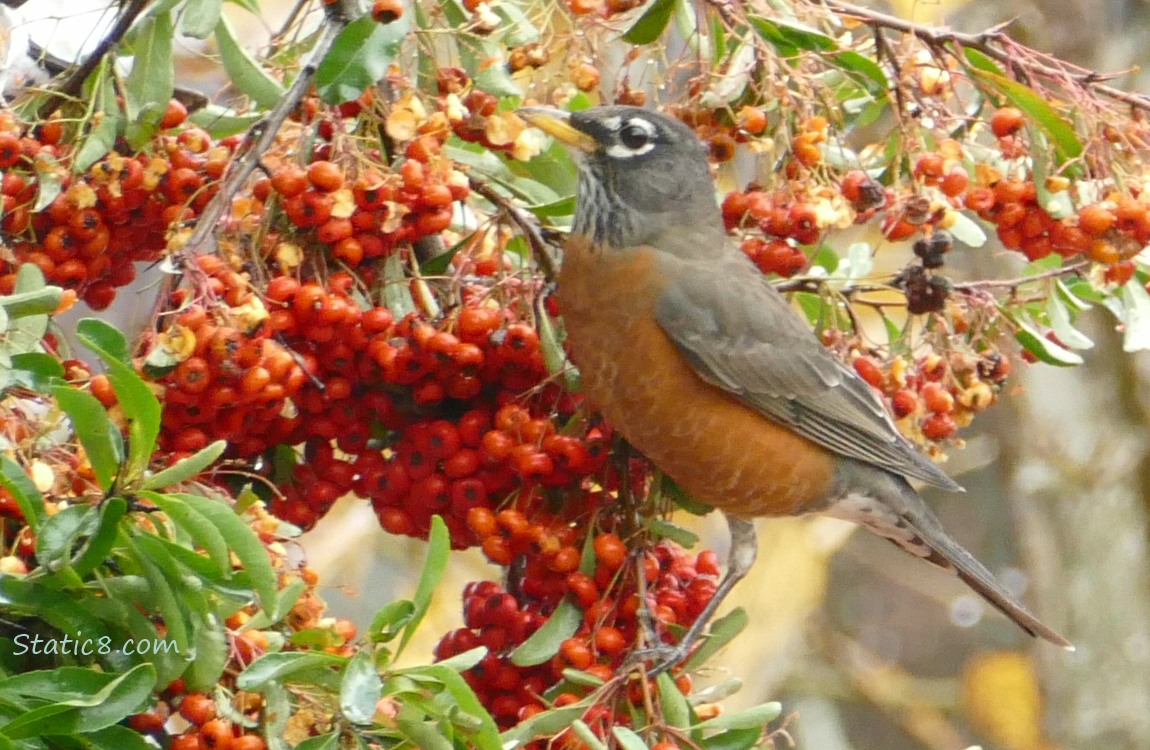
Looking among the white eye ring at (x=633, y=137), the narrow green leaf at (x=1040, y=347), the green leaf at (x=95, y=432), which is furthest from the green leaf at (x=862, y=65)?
the green leaf at (x=95, y=432)

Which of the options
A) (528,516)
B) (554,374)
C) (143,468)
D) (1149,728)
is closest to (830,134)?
(554,374)

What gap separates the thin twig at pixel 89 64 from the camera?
2.16 metres

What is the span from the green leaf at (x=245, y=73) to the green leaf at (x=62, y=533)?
891mm

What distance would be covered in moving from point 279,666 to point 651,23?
1.17 meters

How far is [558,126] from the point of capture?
8.79 ft

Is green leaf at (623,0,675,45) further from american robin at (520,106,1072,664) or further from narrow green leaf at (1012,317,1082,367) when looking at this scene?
narrow green leaf at (1012,317,1082,367)

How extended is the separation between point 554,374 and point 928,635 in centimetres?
734

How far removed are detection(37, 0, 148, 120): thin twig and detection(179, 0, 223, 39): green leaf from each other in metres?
0.07

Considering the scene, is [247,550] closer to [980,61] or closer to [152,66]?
[152,66]

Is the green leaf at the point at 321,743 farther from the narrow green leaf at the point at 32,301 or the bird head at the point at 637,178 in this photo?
the bird head at the point at 637,178

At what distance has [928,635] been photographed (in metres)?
9.09

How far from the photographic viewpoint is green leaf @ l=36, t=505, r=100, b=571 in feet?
5.10

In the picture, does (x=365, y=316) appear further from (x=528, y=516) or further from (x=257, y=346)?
(x=528, y=516)

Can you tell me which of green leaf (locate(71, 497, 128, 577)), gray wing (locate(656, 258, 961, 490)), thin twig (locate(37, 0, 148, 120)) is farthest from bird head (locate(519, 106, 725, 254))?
green leaf (locate(71, 497, 128, 577))
